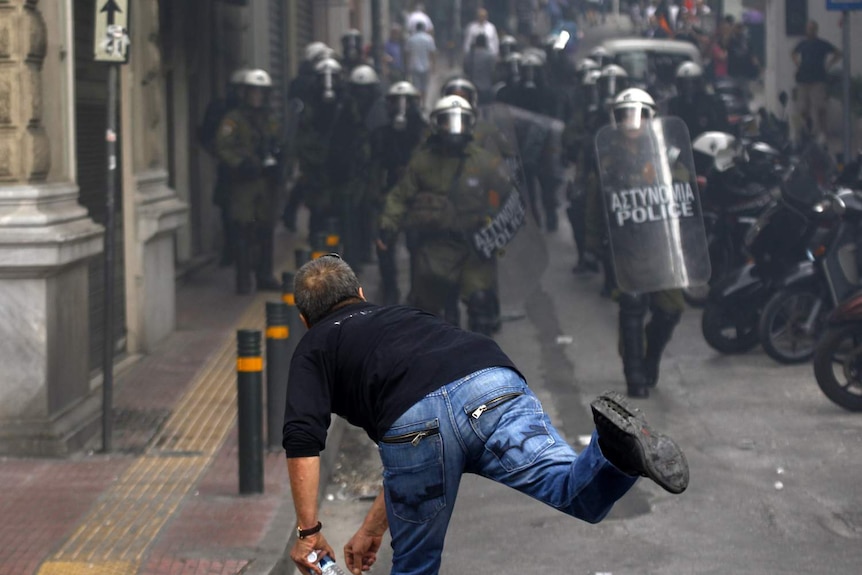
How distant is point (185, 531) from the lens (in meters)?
6.57

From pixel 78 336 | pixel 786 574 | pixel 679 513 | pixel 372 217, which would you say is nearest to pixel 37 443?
pixel 78 336

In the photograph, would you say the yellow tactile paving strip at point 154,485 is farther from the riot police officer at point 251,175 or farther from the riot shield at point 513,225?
the riot police officer at point 251,175

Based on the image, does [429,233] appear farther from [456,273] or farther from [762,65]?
[762,65]

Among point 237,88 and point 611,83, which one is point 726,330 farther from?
point 611,83

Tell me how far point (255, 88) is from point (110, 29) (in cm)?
609

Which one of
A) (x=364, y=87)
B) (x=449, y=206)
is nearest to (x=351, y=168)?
(x=364, y=87)

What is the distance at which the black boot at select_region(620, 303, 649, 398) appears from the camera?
9.76 metres

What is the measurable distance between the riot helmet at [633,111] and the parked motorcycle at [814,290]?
1539mm

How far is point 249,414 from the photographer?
23.6ft

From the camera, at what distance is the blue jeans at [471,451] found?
13.9 feet

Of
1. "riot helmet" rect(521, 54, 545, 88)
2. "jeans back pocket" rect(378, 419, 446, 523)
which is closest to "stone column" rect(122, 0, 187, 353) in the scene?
"jeans back pocket" rect(378, 419, 446, 523)

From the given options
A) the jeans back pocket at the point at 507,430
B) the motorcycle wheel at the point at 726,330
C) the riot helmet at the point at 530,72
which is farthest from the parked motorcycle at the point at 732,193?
the jeans back pocket at the point at 507,430

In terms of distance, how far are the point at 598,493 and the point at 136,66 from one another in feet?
23.7

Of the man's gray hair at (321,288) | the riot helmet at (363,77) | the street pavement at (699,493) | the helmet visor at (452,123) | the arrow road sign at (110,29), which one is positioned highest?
the arrow road sign at (110,29)
